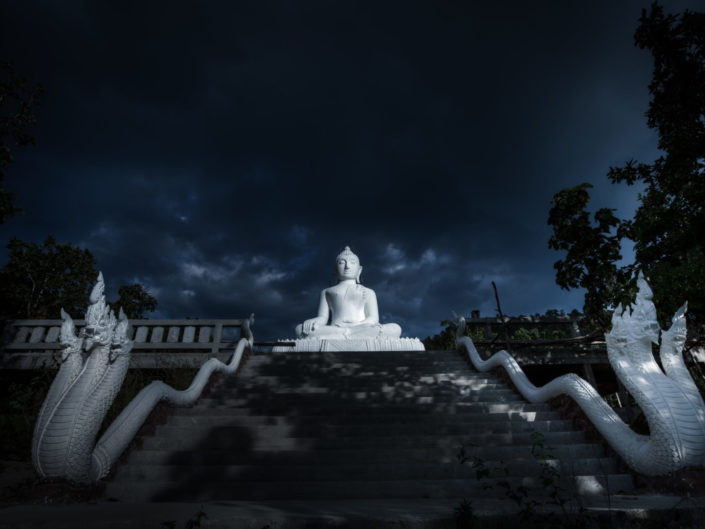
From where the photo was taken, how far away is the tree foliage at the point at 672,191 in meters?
4.88

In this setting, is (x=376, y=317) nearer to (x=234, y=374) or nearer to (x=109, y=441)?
(x=234, y=374)

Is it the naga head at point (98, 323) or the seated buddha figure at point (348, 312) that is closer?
the naga head at point (98, 323)

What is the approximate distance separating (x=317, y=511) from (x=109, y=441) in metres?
2.66

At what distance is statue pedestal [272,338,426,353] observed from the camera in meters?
10.6

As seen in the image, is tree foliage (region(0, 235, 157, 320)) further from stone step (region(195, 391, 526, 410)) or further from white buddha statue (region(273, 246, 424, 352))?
stone step (region(195, 391, 526, 410))

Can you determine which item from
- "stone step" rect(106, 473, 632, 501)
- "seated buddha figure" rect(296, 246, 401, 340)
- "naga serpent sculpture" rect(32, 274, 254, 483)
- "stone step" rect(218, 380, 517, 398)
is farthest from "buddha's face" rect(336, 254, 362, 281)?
"stone step" rect(106, 473, 632, 501)

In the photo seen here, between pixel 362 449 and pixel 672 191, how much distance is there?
632cm

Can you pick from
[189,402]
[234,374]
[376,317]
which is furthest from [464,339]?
[189,402]

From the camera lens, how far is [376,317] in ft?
41.1

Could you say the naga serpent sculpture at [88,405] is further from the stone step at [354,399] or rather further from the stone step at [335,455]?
the stone step at [354,399]

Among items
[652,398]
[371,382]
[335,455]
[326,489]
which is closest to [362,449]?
[335,455]

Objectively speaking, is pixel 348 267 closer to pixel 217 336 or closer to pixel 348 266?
pixel 348 266

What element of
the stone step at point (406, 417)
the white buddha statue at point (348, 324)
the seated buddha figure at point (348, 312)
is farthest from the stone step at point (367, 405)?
the seated buddha figure at point (348, 312)

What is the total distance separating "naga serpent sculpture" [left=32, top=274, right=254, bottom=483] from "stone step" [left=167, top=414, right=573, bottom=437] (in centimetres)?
88
